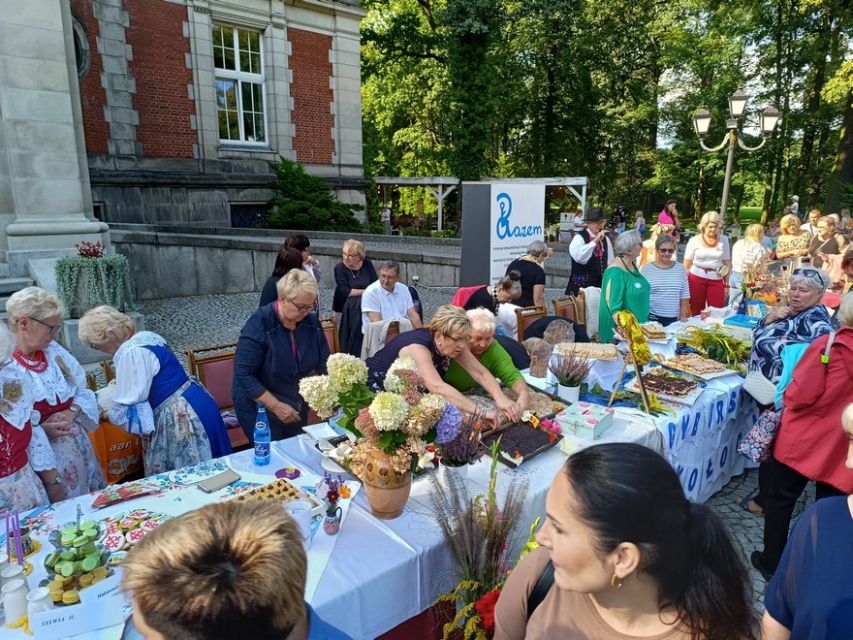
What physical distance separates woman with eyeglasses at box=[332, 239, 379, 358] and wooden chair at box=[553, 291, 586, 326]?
6.36ft

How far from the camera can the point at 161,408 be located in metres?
2.92

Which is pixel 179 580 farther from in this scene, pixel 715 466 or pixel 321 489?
pixel 715 466

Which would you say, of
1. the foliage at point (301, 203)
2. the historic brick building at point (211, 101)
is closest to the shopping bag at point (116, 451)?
the historic brick building at point (211, 101)

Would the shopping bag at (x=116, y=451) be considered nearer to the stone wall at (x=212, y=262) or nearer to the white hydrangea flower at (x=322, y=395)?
the white hydrangea flower at (x=322, y=395)

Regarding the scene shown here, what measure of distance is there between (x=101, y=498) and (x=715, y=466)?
3.74 meters

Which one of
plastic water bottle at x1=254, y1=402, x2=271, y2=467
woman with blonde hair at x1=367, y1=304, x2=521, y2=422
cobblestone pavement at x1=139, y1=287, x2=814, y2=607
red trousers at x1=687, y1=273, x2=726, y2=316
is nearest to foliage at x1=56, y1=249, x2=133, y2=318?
cobblestone pavement at x1=139, y1=287, x2=814, y2=607

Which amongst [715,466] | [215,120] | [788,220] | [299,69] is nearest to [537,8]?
[299,69]

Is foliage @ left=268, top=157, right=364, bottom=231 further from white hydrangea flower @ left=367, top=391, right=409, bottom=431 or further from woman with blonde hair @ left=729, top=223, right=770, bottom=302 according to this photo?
white hydrangea flower @ left=367, top=391, right=409, bottom=431

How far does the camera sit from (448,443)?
7.65 feet

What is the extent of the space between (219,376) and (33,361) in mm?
1364

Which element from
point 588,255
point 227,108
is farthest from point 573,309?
point 227,108

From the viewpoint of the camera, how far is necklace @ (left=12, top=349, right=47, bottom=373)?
252 centimetres

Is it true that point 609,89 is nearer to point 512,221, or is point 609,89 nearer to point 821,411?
point 512,221

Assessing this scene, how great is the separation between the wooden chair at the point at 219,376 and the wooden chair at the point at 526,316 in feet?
8.44
